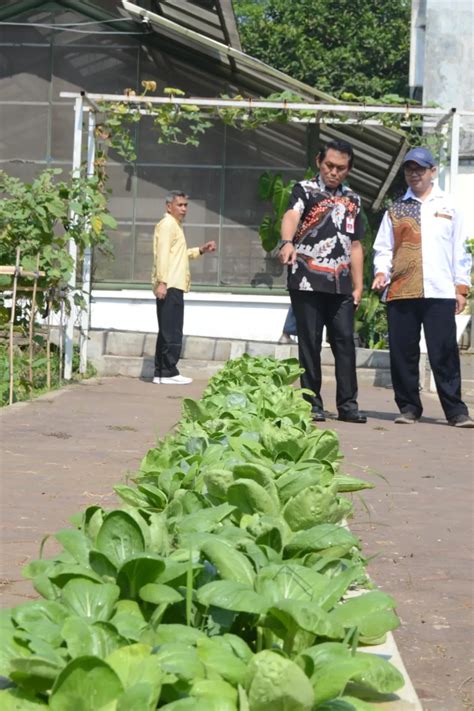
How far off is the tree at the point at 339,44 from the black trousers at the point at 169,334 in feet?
105

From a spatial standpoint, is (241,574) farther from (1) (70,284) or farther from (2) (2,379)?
(1) (70,284)

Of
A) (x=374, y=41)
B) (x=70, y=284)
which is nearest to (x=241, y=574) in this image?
(x=70, y=284)

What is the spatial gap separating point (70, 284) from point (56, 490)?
7234mm

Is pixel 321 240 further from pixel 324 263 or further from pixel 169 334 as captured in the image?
pixel 169 334

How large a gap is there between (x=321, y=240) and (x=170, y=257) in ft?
12.8

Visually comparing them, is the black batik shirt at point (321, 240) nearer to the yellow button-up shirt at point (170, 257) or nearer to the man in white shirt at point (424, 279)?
the man in white shirt at point (424, 279)

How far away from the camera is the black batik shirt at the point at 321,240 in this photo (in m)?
9.30

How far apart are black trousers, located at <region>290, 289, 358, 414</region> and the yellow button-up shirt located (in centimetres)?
372

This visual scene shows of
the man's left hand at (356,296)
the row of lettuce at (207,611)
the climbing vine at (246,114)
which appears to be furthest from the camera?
the climbing vine at (246,114)

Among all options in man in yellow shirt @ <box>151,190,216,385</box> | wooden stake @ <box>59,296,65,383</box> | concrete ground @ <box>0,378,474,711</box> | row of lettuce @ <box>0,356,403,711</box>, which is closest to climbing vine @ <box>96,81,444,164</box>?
man in yellow shirt @ <box>151,190,216,385</box>

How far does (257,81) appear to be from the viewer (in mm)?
17234

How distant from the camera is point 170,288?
13.0 metres

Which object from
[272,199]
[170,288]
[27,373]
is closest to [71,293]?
[170,288]

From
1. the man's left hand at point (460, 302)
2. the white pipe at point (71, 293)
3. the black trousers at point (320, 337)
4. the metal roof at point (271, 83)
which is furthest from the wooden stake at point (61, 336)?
the man's left hand at point (460, 302)
